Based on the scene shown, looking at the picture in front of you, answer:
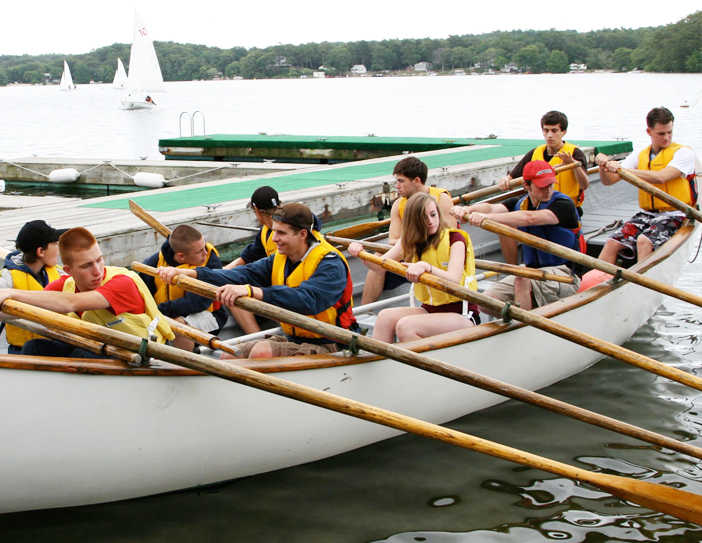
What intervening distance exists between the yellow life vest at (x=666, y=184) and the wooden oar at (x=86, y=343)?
4.75 meters

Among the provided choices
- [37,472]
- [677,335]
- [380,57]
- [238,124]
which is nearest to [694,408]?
[677,335]

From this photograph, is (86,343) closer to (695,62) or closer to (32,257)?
(32,257)

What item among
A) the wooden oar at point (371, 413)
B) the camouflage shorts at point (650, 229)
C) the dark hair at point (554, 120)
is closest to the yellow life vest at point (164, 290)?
the wooden oar at point (371, 413)

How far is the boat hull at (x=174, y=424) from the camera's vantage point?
342 centimetres

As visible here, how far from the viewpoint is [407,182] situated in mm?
5387

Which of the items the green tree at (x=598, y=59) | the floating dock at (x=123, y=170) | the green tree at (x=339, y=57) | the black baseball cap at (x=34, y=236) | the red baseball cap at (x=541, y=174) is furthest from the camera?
the green tree at (x=339, y=57)

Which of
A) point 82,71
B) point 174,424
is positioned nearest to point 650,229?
point 174,424

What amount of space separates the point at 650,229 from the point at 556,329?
2587 millimetres

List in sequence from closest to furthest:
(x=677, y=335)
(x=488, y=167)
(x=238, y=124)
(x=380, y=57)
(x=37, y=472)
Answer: (x=37, y=472) → (x=677, y=335) → (x=488, y=167) → (x=238, y=124) → (x=380, y=57)

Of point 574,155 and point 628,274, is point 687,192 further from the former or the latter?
point 628,274

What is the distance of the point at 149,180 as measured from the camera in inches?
422

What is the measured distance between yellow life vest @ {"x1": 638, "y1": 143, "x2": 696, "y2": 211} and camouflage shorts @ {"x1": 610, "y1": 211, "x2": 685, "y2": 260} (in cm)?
8

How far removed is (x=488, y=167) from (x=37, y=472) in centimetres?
747

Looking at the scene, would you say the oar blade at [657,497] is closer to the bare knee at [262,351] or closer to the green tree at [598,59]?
the bare knee at [262,351]
